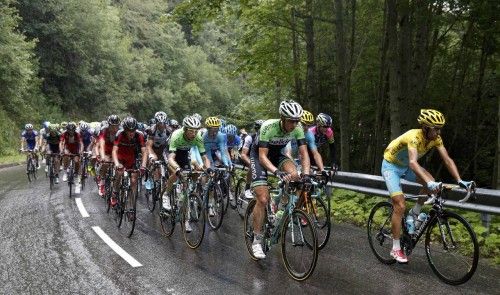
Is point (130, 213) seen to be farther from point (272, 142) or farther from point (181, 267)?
point (272, 142)

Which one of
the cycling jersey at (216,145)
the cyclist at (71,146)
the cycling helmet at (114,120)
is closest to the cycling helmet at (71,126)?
the cyclist at (71,146)

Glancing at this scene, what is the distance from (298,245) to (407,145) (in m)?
2.08

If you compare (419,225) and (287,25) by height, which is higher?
(287,25)

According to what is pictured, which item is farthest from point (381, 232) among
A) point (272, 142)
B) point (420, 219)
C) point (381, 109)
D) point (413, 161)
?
point (381, 109)

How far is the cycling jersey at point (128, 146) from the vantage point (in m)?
10.2

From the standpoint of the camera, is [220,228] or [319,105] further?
A: [319,105]

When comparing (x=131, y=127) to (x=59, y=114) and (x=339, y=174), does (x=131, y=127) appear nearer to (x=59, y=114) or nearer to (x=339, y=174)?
(x=339, y=174)

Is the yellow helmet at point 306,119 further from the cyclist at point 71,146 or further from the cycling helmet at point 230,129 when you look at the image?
the cyclist at point 71,146

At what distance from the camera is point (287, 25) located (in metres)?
17.1

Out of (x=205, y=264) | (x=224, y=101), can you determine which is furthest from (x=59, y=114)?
(x=205, y=264)

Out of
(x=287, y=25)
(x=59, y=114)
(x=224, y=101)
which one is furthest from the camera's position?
(x=224, y=101)

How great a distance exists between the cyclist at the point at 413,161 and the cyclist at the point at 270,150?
1245mm

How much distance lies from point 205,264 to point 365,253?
246 centimetres

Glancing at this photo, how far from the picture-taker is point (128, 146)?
34.6 ft
